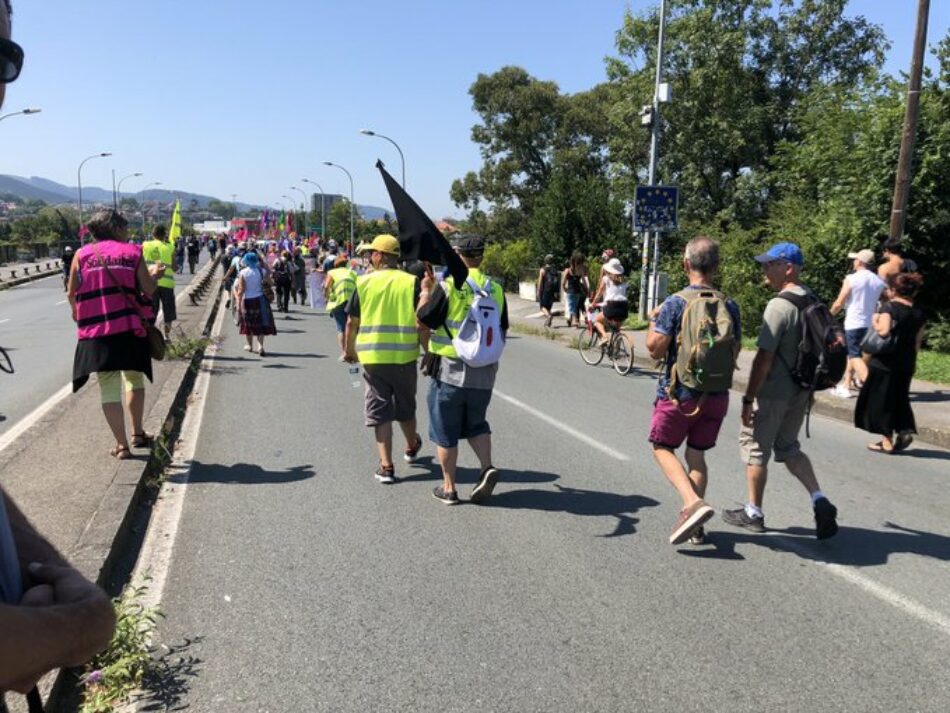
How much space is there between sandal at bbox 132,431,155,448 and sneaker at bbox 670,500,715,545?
4393mm

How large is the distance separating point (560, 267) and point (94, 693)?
23.5 metres

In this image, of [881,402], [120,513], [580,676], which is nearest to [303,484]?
[120,513]

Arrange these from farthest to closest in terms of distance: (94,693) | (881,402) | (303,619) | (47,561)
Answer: (881,402), (303,619), (94,693), (47,561)

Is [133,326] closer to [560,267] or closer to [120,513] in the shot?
[120,513]

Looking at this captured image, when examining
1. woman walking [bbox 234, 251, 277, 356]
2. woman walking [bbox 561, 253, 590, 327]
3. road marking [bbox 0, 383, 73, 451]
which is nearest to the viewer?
road marking [bbox 0, 383, 73, 451]

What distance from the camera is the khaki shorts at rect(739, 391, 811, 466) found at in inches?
188

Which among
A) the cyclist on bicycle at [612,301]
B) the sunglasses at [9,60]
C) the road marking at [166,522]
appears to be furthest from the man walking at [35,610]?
the cyclist on bicycle at [612,301]

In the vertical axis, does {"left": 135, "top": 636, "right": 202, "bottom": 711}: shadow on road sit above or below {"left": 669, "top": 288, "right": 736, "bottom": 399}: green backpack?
below

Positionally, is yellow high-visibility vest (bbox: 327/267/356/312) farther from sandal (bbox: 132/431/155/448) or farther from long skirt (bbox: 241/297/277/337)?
sandal (bbox: 132/431/155/448)

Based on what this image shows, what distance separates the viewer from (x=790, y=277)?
4.73 m

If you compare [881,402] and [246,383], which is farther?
[246,383]

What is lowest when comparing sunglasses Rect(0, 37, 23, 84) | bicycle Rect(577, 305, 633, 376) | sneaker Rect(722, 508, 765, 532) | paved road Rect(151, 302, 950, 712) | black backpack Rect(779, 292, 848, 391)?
paved road Rect(151, 302, 950, 712)

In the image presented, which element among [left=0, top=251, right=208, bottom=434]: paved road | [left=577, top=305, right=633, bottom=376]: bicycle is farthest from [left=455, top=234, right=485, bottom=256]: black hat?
[left=577, top=305, right=633, bottom=376]: bicycle

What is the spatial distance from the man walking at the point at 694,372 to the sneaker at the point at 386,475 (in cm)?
217
